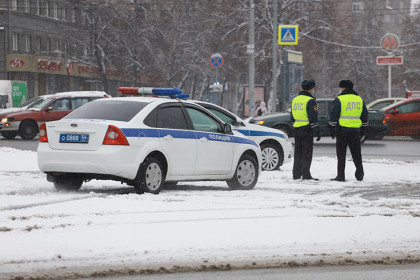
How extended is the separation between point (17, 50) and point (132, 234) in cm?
5629

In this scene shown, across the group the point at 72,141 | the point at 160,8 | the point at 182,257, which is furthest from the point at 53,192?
the point at 160,8

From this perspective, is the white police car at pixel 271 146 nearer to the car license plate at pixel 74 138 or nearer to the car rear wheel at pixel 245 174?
the car rear wheel at pixel 245 174

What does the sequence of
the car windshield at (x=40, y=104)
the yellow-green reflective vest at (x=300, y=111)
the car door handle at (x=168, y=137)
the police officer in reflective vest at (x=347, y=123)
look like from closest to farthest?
the car door handle at (x=168, y=137) < the police officer in reflective vest at (x=347, y=123) < the yellow-green reflective vest at (x=300, y=111) < the car windshield at (x=40, y=104)

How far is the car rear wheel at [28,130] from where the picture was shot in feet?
101

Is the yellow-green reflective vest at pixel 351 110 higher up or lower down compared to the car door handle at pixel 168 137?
higher up

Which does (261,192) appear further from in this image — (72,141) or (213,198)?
(72,141)

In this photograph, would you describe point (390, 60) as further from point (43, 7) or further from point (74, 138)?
point (74, 138)

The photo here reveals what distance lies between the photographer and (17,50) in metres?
62.9

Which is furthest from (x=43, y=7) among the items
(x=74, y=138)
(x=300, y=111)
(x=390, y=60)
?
(x=74, y=138)

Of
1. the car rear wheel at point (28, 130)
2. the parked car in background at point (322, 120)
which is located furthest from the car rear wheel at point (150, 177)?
the car rear wheel at point (28, 130)

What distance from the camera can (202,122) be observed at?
1367cm

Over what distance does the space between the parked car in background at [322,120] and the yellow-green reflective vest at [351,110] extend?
1139 cm

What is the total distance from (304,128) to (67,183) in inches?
185

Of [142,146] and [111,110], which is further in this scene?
[111,110]
